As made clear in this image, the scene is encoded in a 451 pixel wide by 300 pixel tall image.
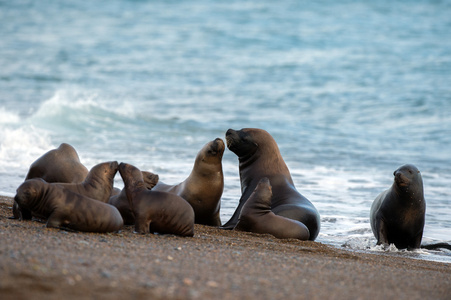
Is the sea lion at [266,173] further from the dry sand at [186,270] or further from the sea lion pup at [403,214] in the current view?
the dry sand at [186,270]

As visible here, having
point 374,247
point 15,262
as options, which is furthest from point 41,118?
point 15,262

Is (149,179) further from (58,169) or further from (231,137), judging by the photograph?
(231,137)

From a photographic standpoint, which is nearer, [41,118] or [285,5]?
[41,118]

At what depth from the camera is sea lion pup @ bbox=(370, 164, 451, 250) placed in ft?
26.0

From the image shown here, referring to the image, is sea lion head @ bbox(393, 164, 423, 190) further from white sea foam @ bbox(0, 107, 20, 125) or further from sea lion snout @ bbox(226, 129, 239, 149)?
white sea foam @ bbox(0, 107, 20, 125)

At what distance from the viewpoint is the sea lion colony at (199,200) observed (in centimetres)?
599

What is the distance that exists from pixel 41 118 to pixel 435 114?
35.4ft

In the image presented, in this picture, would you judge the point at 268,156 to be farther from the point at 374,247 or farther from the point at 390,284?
the point at 390,284

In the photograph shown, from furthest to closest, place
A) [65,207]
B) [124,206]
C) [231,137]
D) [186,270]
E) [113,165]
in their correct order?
1. [231,137]
2. [124,206]
3. [113,165]
4. [65,207]
5. [186,270]

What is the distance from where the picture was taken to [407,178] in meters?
7.98

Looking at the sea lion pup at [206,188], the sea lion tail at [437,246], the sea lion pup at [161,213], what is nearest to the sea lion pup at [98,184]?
the sea lion pup at [161,213]

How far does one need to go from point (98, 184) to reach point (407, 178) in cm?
356

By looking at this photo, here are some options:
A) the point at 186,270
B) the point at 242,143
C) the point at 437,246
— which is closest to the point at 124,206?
the point at 242,143

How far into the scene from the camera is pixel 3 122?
1644 cm
